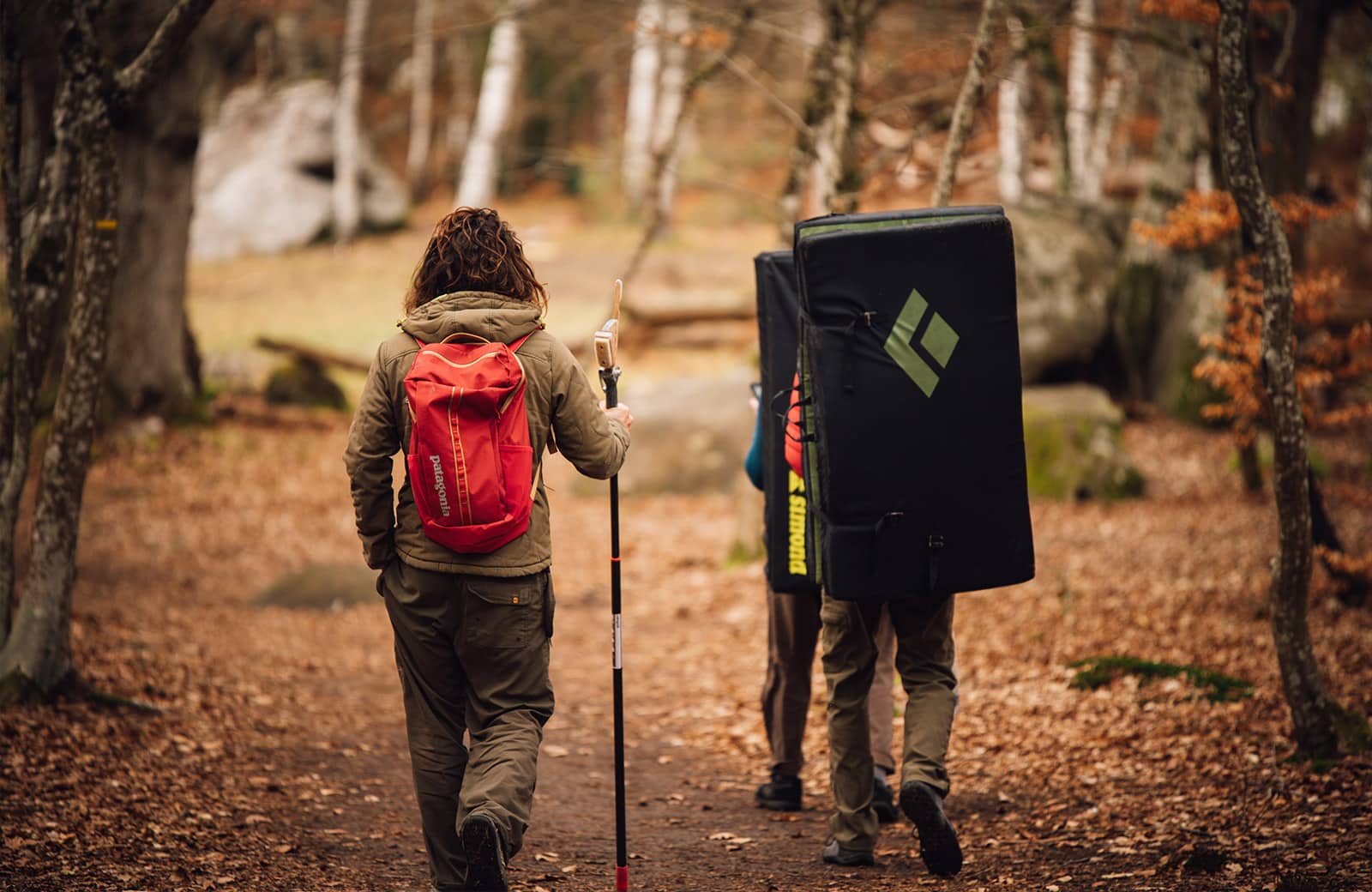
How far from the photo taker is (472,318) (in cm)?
371

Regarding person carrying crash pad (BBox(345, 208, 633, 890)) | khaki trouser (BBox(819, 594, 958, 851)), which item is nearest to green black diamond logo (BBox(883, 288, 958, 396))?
khaki trouser (BBox(819, 594, 958, 851))

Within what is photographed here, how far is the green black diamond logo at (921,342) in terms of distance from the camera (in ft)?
12.9

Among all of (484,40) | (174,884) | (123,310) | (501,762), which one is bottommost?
(174,884)

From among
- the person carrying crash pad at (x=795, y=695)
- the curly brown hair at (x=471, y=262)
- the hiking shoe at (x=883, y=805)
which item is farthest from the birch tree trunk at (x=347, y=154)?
the curly brown hair at (x=471, y=262)

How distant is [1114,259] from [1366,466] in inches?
161

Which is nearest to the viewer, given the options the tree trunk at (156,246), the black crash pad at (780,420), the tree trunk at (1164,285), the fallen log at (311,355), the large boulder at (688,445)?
the black crash pad at (780,420)

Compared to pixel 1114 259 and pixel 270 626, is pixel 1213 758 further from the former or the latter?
pixel 1114 259

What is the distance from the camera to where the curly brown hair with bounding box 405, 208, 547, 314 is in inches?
150

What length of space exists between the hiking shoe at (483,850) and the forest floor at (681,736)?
826mm

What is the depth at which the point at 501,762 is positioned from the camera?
3.72 metres

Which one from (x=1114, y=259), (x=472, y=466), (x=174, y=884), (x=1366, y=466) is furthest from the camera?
(x=1114, y=259)

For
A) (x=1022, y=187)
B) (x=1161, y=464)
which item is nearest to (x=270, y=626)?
(x=1161, y=464)

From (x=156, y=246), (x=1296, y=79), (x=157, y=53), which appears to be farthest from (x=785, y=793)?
(x=156, y=246)

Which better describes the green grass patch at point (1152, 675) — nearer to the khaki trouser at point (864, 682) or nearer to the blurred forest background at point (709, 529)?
the blurred forest background at point (709, 529)
